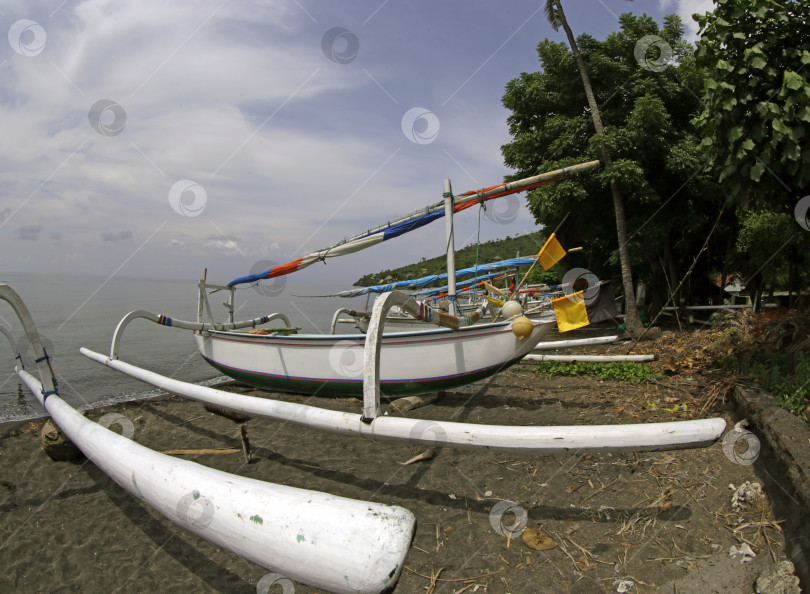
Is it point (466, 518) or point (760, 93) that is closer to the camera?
point (466, 518)

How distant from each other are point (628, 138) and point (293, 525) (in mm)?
14489

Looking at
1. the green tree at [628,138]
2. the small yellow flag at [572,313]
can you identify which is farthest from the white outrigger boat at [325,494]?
the green tree at [628,138]

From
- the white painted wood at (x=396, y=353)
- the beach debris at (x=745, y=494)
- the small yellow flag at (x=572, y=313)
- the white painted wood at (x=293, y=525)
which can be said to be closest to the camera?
the white painted wood at (x=293, y=525)

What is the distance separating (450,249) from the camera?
23.5 ft

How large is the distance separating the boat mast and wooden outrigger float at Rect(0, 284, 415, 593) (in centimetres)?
561

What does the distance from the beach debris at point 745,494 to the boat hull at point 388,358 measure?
2974 mm

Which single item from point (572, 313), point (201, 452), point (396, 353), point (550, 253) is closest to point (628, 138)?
point (550, 253)

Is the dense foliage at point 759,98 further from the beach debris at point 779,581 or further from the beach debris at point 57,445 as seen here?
the beach debris at point 57,445

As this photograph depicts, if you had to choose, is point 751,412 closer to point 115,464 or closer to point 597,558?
point 597,558

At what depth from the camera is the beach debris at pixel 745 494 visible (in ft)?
10.5

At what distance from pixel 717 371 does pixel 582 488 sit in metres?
3.80

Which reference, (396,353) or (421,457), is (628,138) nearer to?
(396,353)

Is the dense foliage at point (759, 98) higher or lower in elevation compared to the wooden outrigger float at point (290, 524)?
higher

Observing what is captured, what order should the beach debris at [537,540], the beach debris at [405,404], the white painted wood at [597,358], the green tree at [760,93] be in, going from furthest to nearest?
the white painted wood at [597,358]
the beach debris at [405,404]
the green tree at [760,93]
the beach debris at [537,540]
